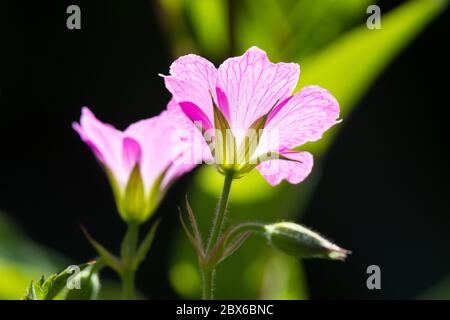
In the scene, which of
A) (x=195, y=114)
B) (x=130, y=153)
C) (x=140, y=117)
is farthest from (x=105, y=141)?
(x=140, y=117)

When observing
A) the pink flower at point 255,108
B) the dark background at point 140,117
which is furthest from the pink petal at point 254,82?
the dark background at point 140,117

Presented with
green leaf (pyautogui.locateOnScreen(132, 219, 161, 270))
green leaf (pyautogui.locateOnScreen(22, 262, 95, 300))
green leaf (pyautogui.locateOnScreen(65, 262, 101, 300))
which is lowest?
green leaf (pyautogui.locateOnScreen(22, 262, 95, 300))

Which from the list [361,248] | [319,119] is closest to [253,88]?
[319,119]

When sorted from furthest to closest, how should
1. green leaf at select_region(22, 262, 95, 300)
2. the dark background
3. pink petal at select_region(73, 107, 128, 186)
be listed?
the dark background
pink petal at select_region(73, 107, 128, 186)
green leaf at select_region(22, 262, 95, 300)

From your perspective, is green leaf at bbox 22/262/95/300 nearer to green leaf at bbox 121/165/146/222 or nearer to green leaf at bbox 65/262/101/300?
green leaf at bbox 65/262/101/300

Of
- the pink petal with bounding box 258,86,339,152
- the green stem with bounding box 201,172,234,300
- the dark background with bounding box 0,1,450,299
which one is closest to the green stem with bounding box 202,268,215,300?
the green stem with bounding box 201,172,234,300
